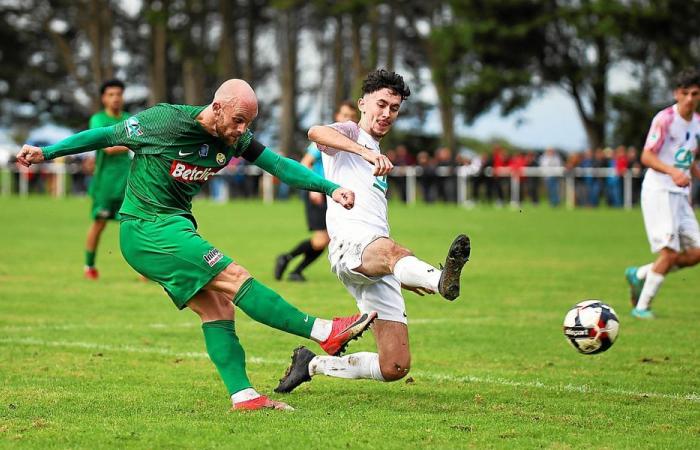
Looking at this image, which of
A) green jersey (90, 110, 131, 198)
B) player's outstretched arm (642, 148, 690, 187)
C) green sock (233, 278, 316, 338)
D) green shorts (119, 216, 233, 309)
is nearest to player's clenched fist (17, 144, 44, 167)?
green shorts (119, 216, 233, 309)

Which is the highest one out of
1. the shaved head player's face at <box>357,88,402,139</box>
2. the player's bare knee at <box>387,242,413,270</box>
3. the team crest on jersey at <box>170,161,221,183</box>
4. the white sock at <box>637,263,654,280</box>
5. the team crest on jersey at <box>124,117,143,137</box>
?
the shaved head player's face at <box>357,88,402,139</box>

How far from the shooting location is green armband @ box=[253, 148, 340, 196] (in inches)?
311

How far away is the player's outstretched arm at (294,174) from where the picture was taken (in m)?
7.88

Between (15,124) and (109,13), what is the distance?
1837 cm

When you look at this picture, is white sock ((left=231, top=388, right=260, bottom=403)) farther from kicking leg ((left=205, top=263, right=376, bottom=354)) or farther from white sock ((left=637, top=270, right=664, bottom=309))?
white sock ((left=637, top=270, right=664, bottom=309))

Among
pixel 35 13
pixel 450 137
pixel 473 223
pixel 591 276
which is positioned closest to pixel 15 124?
pixel 35 13

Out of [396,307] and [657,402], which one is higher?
[396,307]

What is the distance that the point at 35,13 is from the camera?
6700 centimetres

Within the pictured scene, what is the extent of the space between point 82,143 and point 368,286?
202 centimetres

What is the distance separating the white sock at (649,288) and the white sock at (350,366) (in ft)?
18.7

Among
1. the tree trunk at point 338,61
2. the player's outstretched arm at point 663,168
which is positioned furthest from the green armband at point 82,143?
the tree trunk at point 338,61

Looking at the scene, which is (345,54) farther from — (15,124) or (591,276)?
(591,276)

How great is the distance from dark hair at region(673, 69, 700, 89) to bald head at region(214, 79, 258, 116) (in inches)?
259

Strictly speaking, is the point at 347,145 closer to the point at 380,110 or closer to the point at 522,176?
the point at 380,110
